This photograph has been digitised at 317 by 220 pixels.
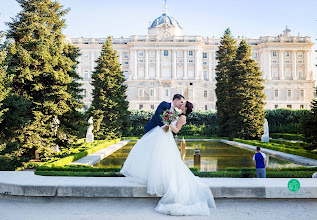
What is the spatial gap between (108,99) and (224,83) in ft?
37.2

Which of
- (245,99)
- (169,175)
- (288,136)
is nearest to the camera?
(169,175)

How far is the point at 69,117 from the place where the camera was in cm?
1330

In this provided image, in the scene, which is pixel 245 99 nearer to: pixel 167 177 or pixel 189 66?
pixel 167 177

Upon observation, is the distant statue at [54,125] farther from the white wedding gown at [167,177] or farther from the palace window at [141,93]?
the palace window at [141,93]

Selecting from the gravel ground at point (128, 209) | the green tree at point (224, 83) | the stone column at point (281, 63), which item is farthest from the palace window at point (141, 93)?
the gravel ground at point (128, 209)

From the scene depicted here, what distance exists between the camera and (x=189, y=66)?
60.1 metres

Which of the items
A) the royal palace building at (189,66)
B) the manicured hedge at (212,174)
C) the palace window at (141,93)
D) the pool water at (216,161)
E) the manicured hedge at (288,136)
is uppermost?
the royal palace building at (189,66)

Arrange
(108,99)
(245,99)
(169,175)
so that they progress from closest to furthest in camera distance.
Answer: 1. (169,175)
2. (245,99)
3. (108,99)

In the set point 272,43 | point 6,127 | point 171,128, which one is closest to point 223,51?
point 6,127

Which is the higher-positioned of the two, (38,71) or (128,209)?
(38,71)

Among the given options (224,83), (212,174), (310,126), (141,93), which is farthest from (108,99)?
(141,93)

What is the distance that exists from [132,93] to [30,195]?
52.4 metres

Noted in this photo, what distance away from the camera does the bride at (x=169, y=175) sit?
13.9 feet

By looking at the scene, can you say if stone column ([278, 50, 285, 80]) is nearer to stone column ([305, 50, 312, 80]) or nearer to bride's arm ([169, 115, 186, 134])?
stone column ([305, 50, 312, 80])
